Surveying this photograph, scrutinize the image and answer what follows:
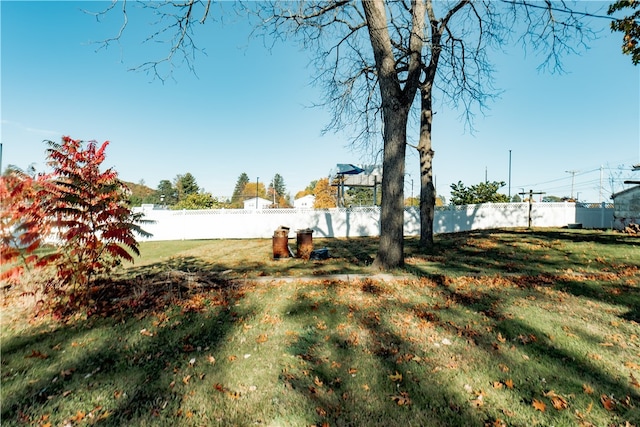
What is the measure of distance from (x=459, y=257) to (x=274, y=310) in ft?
21.2

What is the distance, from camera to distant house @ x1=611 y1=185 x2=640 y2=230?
16.0 m

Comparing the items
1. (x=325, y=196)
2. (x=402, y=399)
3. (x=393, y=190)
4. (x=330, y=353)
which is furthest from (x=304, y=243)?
(x=325, y=196)

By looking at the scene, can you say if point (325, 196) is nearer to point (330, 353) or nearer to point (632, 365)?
point (330, 353)

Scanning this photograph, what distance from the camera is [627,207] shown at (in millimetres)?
16500

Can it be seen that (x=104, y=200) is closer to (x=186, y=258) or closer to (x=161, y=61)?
(x=161, y=61)

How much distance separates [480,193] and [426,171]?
55.0ft

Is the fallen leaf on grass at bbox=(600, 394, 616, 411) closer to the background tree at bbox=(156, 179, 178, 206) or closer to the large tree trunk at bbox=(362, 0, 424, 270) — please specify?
the large tree trunk at bbox=(362, 0, 424, 270)

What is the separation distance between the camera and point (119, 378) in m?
2.93

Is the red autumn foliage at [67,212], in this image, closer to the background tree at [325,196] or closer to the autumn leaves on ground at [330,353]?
the autumn leaves on ground at [330,353]

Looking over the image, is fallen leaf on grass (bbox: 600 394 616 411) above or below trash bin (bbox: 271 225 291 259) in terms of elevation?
below

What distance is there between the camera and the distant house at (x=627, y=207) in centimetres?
1595

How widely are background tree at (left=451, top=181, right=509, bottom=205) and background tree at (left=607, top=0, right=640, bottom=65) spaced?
16.9 metres

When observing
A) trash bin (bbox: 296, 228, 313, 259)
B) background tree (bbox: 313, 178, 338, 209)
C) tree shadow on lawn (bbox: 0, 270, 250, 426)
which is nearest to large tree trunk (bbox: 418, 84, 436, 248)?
trash bin (bbox: 296, 228, 313, 259)

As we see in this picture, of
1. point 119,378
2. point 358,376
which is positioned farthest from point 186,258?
point 358,376
